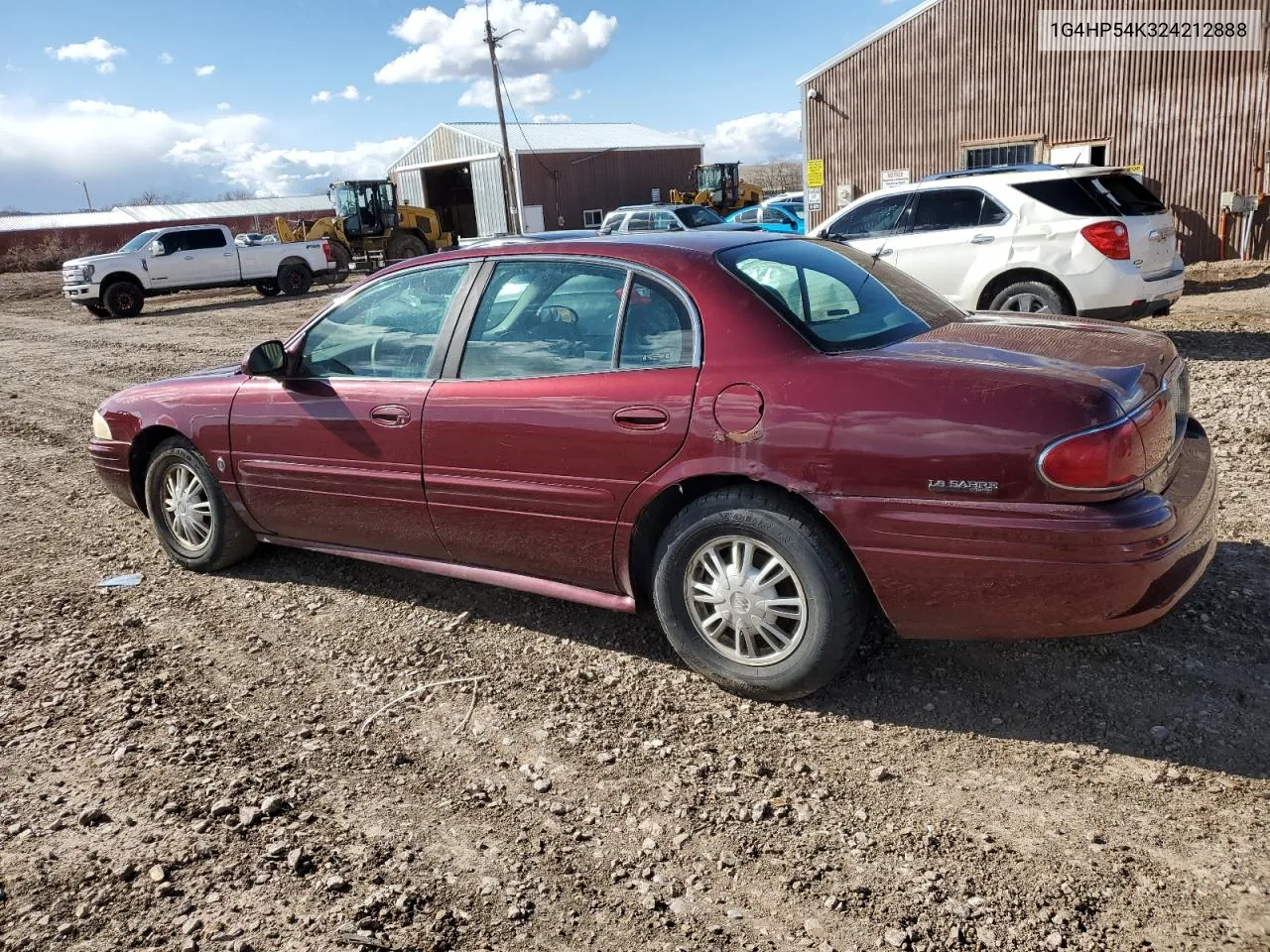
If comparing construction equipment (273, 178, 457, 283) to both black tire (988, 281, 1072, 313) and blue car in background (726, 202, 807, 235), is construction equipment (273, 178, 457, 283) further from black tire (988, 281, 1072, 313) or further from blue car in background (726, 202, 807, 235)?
black tire (988, 281, 1072, 313)

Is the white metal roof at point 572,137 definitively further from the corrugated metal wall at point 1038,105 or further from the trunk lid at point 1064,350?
the trunk lid at point 1064,350

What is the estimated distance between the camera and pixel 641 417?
3.29m

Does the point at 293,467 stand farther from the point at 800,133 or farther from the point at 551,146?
the point at 551,146

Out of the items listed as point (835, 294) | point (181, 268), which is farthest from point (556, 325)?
point (181, 268)

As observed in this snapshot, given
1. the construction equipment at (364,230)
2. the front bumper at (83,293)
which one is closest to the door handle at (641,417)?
the front bumper at (83,293)

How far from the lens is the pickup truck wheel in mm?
30209

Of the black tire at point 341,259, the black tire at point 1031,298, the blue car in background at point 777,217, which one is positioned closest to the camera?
the black tire at point 1031,298

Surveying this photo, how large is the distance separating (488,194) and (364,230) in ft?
37.1

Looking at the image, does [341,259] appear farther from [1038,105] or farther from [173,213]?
[173,213]

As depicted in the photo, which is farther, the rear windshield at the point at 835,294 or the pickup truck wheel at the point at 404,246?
the pickup truck wheel at the point at 404,246

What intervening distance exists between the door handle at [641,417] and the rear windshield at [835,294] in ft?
1.77

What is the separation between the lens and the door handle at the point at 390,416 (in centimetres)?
387

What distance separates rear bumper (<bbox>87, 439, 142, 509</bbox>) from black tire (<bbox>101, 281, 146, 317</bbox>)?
19818 millimetres

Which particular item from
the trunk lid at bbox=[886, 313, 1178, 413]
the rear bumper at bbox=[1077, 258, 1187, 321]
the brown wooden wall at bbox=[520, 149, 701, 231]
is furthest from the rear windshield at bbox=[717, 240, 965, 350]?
the brown wooden wall at bbox=[520, 149, 701, 231]
